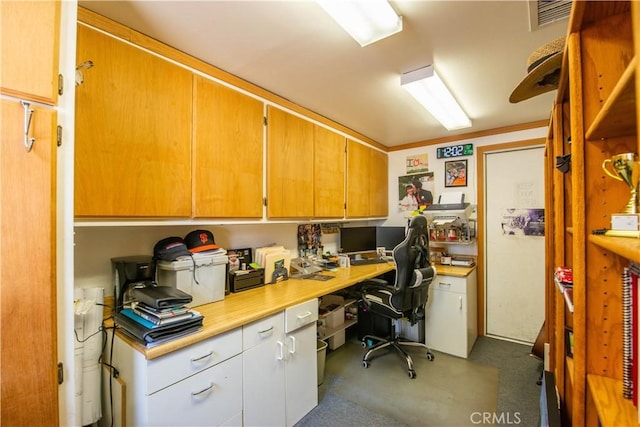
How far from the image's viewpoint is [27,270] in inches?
30.9

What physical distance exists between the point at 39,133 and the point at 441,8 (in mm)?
1617

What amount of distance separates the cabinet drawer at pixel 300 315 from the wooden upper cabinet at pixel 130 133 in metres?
0.87

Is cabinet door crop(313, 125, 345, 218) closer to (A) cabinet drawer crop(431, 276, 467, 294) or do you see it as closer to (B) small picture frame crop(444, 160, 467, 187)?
(A) cabinet drawer crop(431, 276, 467, 294)

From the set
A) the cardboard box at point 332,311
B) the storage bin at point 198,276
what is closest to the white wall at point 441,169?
the cardboard box at point 332,311

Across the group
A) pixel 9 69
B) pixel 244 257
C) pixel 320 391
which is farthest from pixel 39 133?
pixel 320 391

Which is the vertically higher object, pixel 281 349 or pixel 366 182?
pixel 366 182

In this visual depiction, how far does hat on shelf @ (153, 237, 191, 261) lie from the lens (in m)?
1.61

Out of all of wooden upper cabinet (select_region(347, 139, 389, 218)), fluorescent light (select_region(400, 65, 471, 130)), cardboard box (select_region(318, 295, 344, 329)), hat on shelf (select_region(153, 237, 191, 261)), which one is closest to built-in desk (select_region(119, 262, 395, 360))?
hat on shelf (select_region(153, 237, 191, 261))

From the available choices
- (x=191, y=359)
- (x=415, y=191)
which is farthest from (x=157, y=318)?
(x=415, y=191)

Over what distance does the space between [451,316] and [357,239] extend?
1.26 metres

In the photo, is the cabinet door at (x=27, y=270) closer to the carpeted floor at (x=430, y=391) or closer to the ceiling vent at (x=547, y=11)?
the carpeted floor at (x=430, y=391)

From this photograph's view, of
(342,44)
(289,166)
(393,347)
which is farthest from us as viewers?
(393,347)

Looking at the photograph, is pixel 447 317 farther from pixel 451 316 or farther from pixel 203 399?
pixel 203 399

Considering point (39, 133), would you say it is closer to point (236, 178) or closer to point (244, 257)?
point (236, 178)
